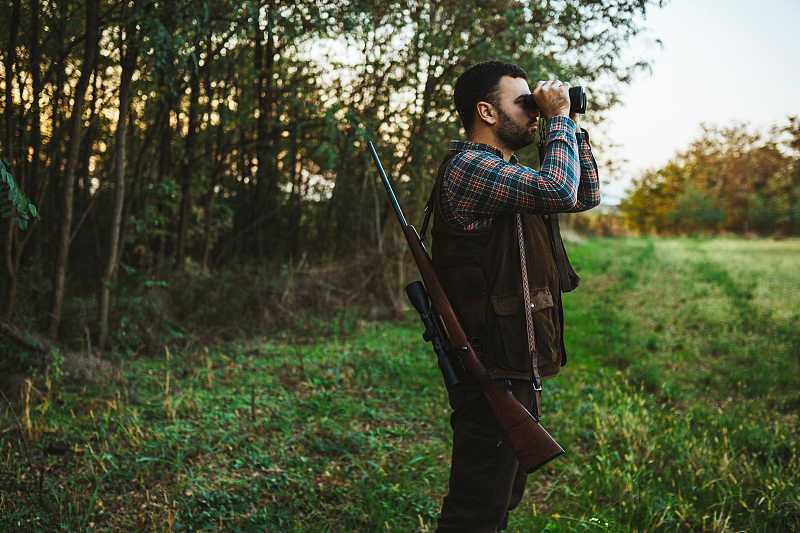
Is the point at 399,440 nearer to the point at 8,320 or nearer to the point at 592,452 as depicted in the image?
the point at 592,452

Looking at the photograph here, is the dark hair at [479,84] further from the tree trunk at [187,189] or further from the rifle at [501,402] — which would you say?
the tree trunk at [187,189]

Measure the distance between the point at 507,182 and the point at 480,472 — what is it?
3.28 feet

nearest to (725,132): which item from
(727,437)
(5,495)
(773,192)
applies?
(773,192)

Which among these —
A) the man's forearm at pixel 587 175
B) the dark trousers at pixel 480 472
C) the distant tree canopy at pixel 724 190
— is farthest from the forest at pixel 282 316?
the distant tree canopy at pixel 724 190

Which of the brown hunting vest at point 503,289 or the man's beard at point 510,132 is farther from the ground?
the man's beard at point 510,132

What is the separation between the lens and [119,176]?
5.88m

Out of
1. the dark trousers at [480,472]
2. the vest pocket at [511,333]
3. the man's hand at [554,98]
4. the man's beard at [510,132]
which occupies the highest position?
the man's hand at [554,98]

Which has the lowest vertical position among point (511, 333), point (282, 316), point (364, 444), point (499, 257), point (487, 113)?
point (364, 444)

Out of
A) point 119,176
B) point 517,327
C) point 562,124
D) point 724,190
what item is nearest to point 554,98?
point 562,124

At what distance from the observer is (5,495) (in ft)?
10.5

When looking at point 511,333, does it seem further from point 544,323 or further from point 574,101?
point 574,101

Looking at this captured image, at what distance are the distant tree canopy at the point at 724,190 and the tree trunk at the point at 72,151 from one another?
31.2 meters

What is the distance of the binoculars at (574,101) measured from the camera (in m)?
2.36

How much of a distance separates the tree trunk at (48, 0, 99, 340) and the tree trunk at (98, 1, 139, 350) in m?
0.30
